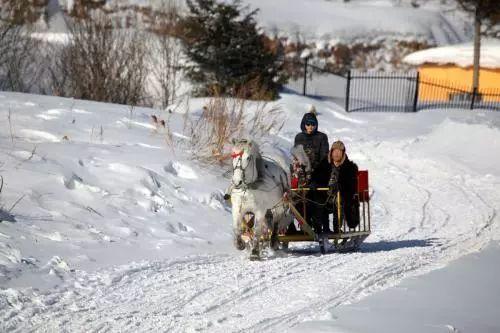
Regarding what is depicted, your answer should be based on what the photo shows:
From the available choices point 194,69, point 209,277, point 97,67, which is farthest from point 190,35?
point 209,277

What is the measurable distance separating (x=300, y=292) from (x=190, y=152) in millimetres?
7170

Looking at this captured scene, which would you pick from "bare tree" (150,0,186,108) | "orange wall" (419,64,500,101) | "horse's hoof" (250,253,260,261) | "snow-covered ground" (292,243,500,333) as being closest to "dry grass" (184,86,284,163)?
"horse's hoof" (250,253,260,261)

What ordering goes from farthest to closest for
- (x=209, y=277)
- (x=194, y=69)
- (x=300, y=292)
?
(x=194, y=69)
(x=209, y=277)
(x=300, y=292)

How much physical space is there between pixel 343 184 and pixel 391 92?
110 ft

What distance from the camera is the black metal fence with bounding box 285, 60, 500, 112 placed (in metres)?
36.7

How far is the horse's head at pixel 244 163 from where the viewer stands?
9.77m

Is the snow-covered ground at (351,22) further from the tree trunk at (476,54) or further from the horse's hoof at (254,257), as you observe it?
the horse's hoof at (254,257)

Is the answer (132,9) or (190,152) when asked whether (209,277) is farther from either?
(132,9)

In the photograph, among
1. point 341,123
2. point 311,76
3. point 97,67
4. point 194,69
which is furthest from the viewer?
point 311,76

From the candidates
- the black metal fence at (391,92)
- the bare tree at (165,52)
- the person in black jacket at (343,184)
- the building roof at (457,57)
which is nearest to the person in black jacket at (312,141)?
the person in black jacket at (343,184)

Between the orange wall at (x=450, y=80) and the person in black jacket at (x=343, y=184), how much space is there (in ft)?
98.6

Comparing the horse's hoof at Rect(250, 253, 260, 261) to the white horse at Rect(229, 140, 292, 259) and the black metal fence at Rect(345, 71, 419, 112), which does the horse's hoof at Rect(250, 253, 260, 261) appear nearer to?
the white horse at Rect(229, 140, 292, 259)

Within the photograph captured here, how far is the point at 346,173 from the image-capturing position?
11.4 m

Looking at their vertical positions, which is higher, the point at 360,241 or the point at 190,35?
the point at 190,35
